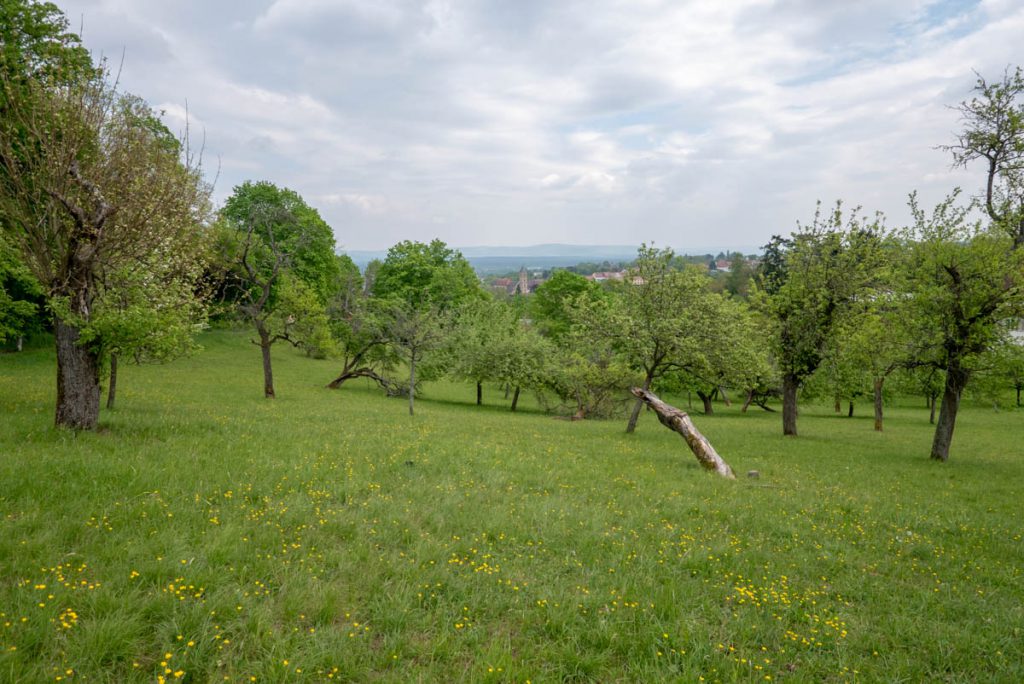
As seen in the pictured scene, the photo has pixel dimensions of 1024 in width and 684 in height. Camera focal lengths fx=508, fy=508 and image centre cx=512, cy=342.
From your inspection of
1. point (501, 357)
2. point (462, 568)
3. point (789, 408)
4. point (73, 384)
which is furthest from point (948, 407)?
point (73, 384)

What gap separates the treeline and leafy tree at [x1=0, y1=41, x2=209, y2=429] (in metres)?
0.05

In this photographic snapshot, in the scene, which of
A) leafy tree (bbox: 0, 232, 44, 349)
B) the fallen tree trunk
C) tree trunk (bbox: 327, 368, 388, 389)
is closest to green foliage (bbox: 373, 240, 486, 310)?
tree trunk (bbox: 327, 368, 388, 389)

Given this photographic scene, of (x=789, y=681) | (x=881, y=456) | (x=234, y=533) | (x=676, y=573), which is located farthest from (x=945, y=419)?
(x=234, y=533)

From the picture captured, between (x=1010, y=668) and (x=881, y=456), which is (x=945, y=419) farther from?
(x=1010, y=668)

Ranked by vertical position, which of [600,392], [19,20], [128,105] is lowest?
[600,392]

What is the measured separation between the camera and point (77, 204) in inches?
463

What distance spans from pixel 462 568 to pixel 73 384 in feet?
36.6

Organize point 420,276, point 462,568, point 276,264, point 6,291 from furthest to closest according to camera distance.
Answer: point 420,276
point 276,264
point 6,291
point 462,568

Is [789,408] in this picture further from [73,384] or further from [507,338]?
[73,384]

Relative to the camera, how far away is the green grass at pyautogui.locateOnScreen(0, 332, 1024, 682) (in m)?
5.19

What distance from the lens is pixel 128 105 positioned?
516 inches

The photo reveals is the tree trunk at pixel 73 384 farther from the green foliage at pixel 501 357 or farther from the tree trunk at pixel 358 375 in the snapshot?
the tree trunk at pixel 358 375

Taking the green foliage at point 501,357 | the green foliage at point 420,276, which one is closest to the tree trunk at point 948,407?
the green foliage at point 501,357

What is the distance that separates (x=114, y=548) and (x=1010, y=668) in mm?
10665
